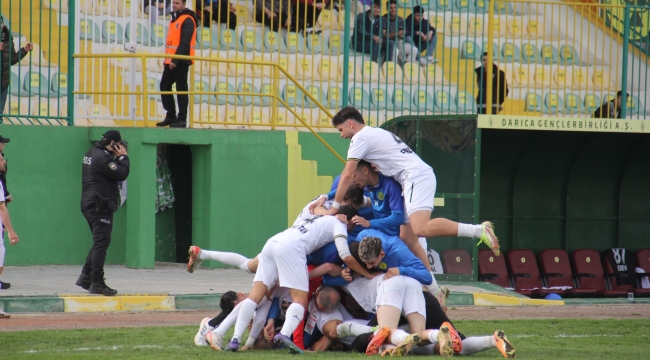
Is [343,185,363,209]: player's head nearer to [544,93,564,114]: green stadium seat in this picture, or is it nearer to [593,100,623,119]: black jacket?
[593,100,623,119]: black jacket

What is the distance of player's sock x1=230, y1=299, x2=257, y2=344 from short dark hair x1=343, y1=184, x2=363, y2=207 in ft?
5.89

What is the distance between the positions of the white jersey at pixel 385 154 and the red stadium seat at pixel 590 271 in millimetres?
8991

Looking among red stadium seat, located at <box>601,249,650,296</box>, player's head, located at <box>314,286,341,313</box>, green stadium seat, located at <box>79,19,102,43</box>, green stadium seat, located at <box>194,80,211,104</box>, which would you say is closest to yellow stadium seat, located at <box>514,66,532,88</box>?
red stadium seat, located at <box>601,249,650,296</box>

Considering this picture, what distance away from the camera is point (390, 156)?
33.5 ft

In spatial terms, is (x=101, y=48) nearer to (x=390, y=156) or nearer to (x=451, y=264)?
(x=451, y=264)

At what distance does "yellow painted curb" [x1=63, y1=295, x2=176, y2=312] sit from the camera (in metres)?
11.8

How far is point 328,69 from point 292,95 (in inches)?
30.1

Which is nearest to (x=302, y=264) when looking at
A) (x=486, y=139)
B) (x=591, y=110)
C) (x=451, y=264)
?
(x=451, y=264)

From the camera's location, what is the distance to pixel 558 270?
→ 1839 cm

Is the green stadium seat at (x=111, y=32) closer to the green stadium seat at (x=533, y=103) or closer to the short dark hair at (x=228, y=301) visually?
the green stadium seat at (x=533, y=103)

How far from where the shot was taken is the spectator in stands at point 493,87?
17.5 m

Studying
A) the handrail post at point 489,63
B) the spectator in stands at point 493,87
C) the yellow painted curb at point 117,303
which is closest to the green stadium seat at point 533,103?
the spectator in stands at point 493,87

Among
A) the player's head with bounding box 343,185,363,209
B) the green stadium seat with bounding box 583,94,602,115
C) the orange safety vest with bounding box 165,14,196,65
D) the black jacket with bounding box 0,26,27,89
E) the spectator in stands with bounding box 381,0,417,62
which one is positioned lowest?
the player's head with bounding box 343,185,363,209

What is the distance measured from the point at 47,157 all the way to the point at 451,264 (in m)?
6.01
